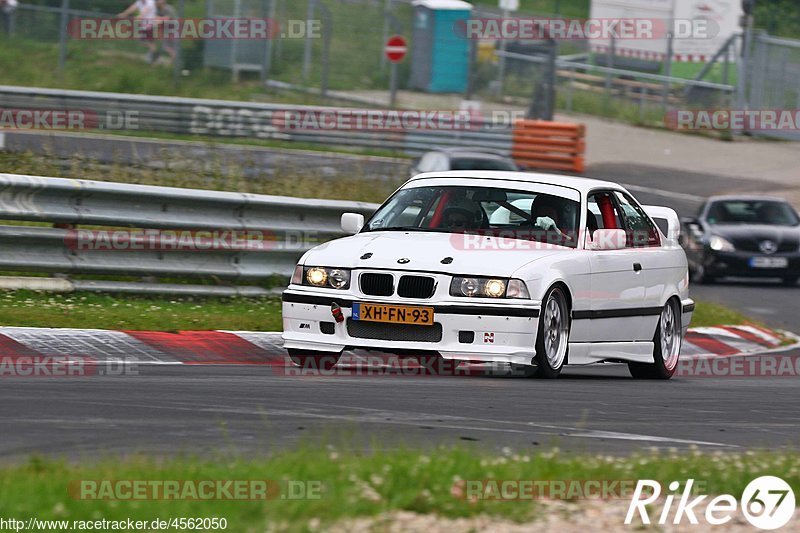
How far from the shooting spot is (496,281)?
359 inches

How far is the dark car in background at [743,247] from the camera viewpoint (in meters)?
20.3

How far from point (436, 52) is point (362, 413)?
31.0 meters

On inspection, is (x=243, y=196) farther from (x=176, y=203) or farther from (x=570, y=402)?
(x=570, y=402)

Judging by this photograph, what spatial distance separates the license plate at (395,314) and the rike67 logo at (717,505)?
12.0 feet

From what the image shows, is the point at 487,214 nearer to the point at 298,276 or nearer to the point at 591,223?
the point at 591,223

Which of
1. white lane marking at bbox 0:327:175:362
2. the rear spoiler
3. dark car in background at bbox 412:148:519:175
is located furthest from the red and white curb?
dark car in background at bbox 412:148:519:175

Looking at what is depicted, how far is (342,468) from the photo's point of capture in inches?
210

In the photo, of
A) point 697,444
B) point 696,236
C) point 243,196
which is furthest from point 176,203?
point 696,236

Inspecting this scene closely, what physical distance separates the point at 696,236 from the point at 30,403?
15.1 meters

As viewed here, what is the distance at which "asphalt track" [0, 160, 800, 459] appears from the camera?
20.2 feet

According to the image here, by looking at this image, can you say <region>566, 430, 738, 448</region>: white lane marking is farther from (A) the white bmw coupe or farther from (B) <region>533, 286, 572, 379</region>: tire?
(B) <region>533, 286, 572, 379</region>: tire

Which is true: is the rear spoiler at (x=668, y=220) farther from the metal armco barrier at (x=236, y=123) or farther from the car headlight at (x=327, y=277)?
the metal armco barrier at (x=236, y=123)

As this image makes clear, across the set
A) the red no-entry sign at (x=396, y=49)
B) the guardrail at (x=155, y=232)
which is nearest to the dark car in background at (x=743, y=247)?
the guardrail at (x=155, y=232)

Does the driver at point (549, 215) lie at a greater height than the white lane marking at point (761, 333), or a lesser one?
greater
